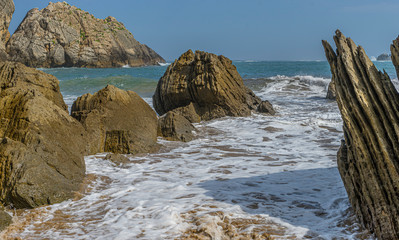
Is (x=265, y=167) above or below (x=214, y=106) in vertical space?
below

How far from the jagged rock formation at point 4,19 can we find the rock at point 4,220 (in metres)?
57.5

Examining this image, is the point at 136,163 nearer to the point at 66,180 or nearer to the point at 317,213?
the point at 66,180

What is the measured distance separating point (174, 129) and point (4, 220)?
16.5ft

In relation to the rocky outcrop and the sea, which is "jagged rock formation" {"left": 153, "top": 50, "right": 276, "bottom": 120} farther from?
the rocky outcrop

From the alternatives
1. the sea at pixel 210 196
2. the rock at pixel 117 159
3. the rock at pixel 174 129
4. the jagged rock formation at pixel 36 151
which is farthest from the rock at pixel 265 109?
the jagged rock formation at pixel 36 151

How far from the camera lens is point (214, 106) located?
11.7m

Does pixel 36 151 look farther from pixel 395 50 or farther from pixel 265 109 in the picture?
pixel 265 109

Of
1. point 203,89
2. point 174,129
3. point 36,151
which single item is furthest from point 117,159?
point 203,89

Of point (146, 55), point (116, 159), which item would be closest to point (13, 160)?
point (116, 159)

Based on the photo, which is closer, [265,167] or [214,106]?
[265,167]

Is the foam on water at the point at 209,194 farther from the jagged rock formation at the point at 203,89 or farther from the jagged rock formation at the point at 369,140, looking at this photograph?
the jagged rock formation at the point at 203,89

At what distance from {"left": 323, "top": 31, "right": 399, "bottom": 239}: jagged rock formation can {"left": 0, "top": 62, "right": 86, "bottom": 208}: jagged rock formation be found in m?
3.28

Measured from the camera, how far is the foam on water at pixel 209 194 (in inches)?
145

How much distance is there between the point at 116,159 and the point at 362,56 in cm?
412
